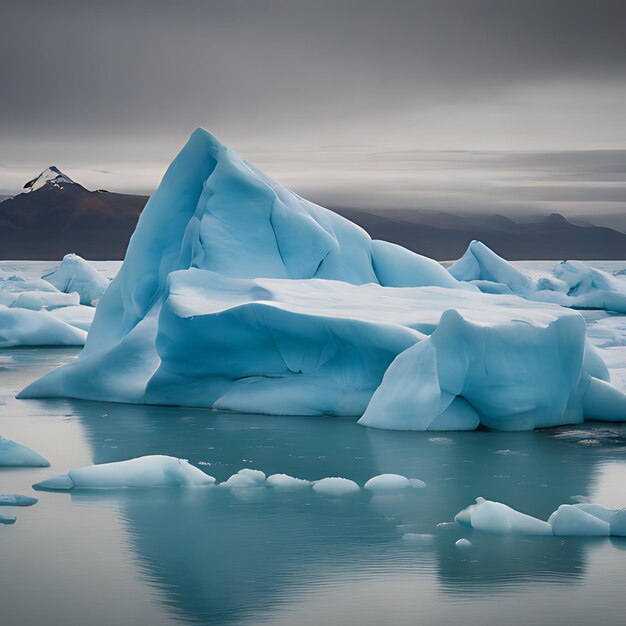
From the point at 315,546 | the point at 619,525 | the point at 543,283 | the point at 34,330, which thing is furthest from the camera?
the point at 543,283

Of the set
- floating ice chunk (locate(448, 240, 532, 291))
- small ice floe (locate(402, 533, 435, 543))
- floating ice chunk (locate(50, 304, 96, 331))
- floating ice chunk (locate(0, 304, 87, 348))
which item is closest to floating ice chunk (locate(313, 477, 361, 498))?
small ice floe (locate(402, 533, 435, 543))

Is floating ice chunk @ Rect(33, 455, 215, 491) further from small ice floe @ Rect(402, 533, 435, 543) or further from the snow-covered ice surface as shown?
the snow-covered ice surface

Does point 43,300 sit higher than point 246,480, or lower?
higher

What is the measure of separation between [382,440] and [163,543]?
10.2ft

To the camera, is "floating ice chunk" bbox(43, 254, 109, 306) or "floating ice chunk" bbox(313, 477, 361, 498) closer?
"floating ice chunk" bbox(313, 477, 361, 498)

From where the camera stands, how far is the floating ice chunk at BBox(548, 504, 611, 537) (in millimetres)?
5242

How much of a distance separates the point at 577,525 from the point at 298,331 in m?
4.30

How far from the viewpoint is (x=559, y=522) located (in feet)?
17.3

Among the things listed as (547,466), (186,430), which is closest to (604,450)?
(547,466)

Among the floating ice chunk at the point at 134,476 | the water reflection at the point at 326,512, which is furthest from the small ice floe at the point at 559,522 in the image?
the floating ice chunk at the point at 134,476

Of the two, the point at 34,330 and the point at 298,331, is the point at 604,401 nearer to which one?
the point at 298,331

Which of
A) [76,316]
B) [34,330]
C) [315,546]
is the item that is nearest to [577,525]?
[315,546]

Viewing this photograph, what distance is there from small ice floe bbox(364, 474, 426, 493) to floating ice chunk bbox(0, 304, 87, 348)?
1231 centimetres

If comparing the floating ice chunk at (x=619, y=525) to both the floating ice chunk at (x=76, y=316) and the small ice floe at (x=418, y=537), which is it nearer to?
the small ice floe at (x=418, y=537)
